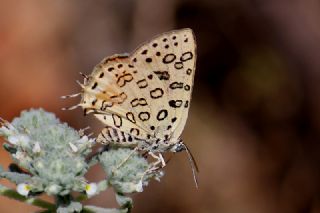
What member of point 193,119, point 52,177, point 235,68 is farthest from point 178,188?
point 52,177

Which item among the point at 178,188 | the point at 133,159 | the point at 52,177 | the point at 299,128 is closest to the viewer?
the point at 52,177

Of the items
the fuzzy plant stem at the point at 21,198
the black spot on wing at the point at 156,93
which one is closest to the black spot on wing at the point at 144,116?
the black spot on wing at the point at 156,93

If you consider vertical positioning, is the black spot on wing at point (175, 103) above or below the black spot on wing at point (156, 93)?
below

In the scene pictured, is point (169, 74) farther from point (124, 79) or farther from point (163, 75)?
point (124, 79)

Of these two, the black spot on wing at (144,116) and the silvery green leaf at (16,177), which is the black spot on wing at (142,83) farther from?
the silvery green leaf at (16,177)

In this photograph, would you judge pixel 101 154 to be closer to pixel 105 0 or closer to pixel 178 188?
pixel 178 188
